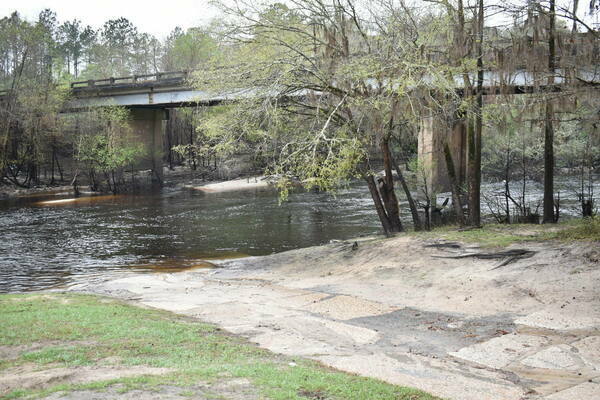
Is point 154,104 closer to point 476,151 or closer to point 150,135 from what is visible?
point 150,135

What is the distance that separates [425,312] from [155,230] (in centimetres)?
1913

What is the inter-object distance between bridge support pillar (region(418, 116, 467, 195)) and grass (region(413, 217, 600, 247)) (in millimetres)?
3026

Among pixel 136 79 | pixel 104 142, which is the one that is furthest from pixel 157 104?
pixel 104 142

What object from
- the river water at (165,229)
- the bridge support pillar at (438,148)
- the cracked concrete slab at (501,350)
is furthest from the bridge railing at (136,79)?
the cracked concrete slab at (501,350)

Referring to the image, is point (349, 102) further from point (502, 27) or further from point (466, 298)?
A: point (466, 298)

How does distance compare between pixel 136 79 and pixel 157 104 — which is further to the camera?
pixel 136 79

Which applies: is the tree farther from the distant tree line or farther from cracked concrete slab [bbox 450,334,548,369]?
the distant tree line

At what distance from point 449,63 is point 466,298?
761 cm

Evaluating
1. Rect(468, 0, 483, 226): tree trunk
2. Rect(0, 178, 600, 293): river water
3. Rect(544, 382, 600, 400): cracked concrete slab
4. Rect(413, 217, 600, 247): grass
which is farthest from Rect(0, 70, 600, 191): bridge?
Rect(544, 382, 600, 400): cracked concrete slab

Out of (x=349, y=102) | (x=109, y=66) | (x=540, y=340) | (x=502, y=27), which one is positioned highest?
(x=109, y=66)

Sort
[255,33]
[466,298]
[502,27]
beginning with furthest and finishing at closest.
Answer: [255,33]
[502,27]
[466,298]

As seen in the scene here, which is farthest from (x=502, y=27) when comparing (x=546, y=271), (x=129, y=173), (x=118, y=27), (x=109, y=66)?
(x=118, y=27)

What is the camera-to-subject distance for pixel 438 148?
Result: 72.8ft

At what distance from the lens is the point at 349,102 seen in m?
17.5
